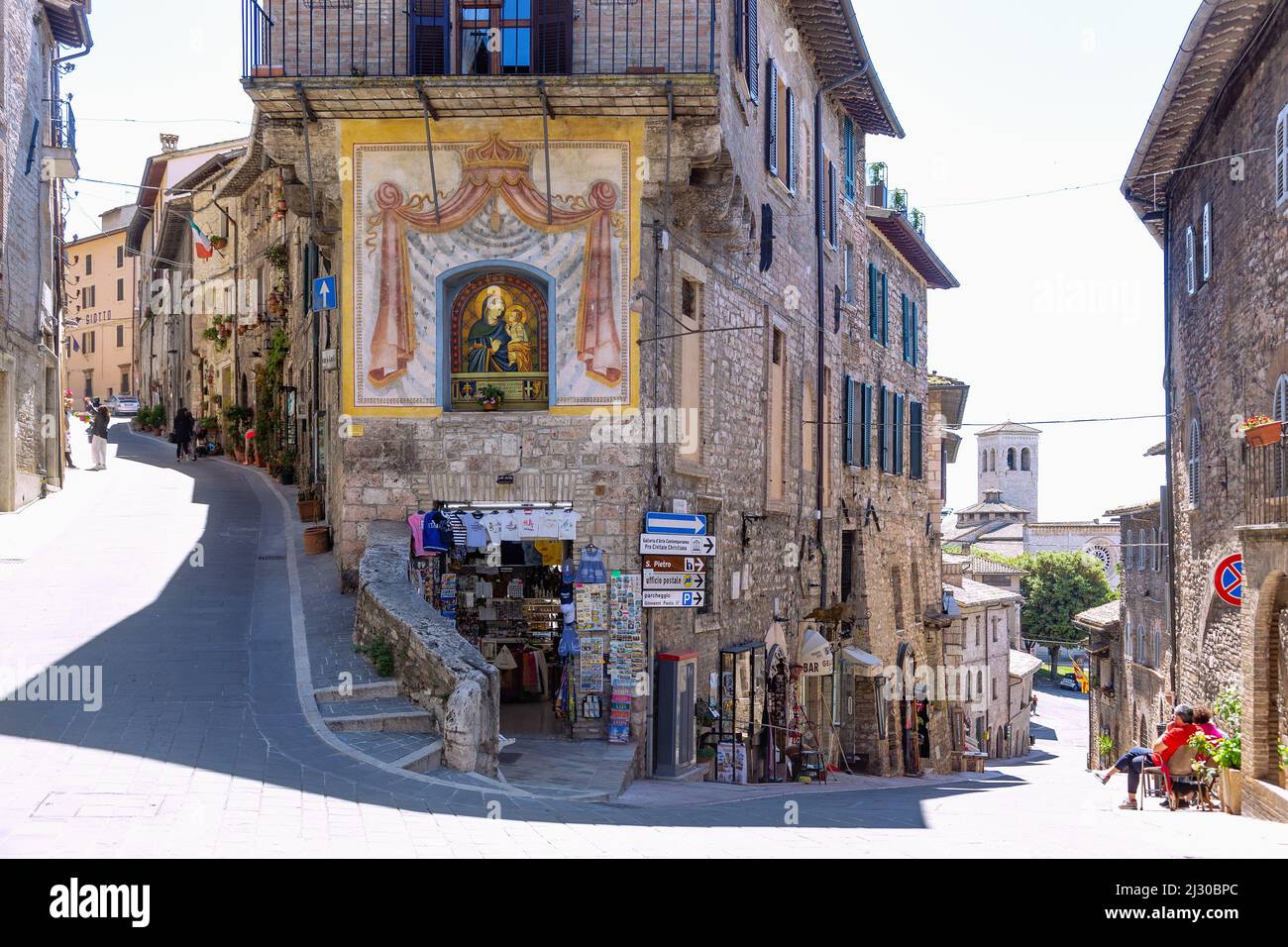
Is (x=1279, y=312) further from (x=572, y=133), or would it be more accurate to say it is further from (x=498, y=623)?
(x=498, y=623)

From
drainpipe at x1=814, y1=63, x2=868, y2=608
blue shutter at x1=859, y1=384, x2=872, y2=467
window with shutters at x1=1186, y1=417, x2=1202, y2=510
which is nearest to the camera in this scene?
window with shutters at x1=1186, y1=417, x2=1202, y2=510

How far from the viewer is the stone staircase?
1157cm

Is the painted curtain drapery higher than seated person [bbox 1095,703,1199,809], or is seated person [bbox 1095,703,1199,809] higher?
the painted curtain drapery

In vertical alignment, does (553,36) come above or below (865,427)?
above

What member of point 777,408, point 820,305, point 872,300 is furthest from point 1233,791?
point 872,300

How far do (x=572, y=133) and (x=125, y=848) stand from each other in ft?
34.3

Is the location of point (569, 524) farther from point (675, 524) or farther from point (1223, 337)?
point (1223, 337)

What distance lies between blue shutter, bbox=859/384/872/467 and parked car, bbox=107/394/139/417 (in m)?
42.3

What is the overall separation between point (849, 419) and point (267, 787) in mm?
19142

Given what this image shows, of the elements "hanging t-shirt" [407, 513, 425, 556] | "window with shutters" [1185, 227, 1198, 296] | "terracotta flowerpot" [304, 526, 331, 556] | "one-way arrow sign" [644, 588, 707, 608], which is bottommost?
"one-way arrow sign" [644, 588, 707, 608]

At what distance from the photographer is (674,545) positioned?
16344mm

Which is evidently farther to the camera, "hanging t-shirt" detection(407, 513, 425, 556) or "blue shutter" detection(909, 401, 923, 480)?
"blue shutter" detection(909, 401, 923, 480)

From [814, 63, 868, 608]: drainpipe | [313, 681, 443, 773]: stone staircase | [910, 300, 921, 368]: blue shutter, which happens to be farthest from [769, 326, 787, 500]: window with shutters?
[910, 300, 921, 368]: blue shutter

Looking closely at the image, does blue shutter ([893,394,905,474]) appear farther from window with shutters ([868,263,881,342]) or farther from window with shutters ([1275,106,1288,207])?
window with shutters ([1275,106,1288,207])
